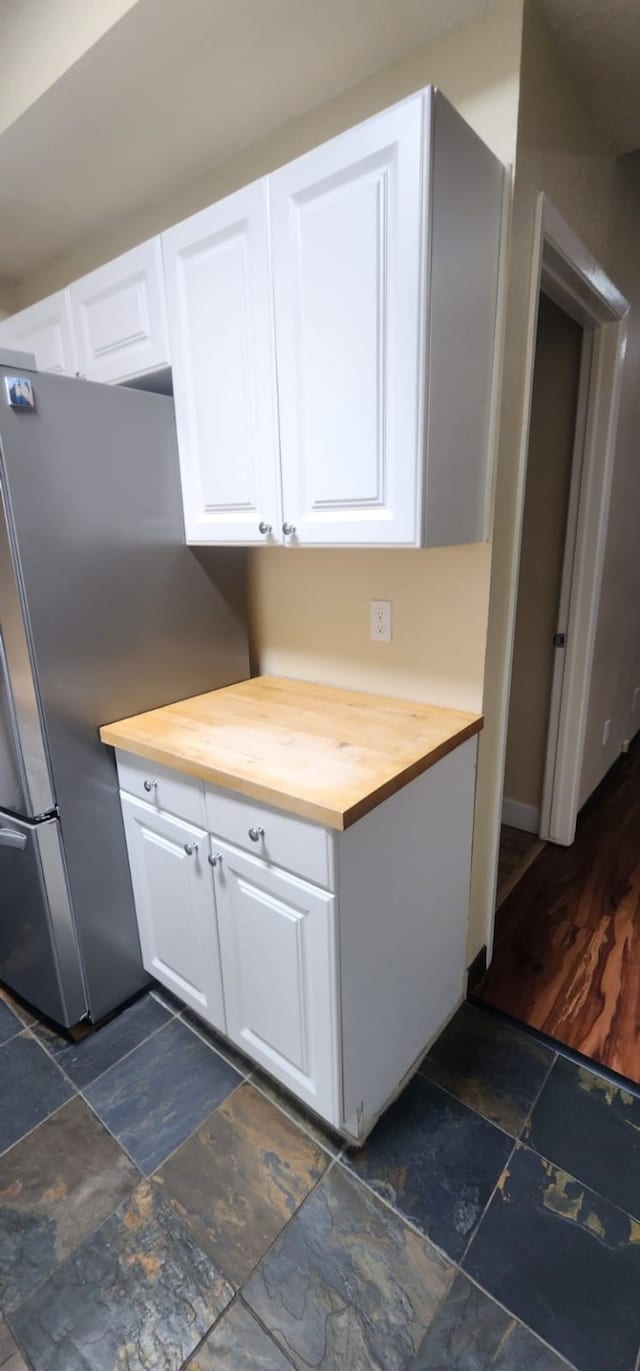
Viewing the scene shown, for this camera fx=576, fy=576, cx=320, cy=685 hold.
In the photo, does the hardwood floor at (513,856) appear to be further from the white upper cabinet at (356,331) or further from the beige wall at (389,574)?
the white upper cabinet at (356,331)

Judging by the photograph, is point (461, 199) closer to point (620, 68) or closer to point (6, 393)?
point (620, 68)

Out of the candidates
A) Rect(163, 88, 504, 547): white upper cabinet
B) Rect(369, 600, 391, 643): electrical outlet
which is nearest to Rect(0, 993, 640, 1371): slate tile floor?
Rect(369, 600, 391, 643): electrical outlet

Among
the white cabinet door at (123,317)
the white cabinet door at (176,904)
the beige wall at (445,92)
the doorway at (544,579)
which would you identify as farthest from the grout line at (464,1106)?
the beige wall at (445,92)

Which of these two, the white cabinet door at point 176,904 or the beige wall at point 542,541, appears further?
the beige wall at point 542,541

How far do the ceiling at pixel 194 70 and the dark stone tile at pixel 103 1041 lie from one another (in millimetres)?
2367

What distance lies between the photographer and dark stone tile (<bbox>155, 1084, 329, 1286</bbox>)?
3.79ft

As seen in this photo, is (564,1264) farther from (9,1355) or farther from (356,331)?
(356,331)

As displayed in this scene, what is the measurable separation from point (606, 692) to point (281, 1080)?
6.77 feet

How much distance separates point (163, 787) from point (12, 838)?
440mm

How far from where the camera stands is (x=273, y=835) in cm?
115

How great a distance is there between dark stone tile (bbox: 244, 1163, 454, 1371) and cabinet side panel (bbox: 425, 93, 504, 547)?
139 cm

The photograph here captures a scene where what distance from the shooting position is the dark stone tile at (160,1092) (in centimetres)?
136

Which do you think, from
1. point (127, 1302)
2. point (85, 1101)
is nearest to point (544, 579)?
point (85, 1101)

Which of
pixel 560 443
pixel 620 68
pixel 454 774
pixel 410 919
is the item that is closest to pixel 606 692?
pixel 560 443
